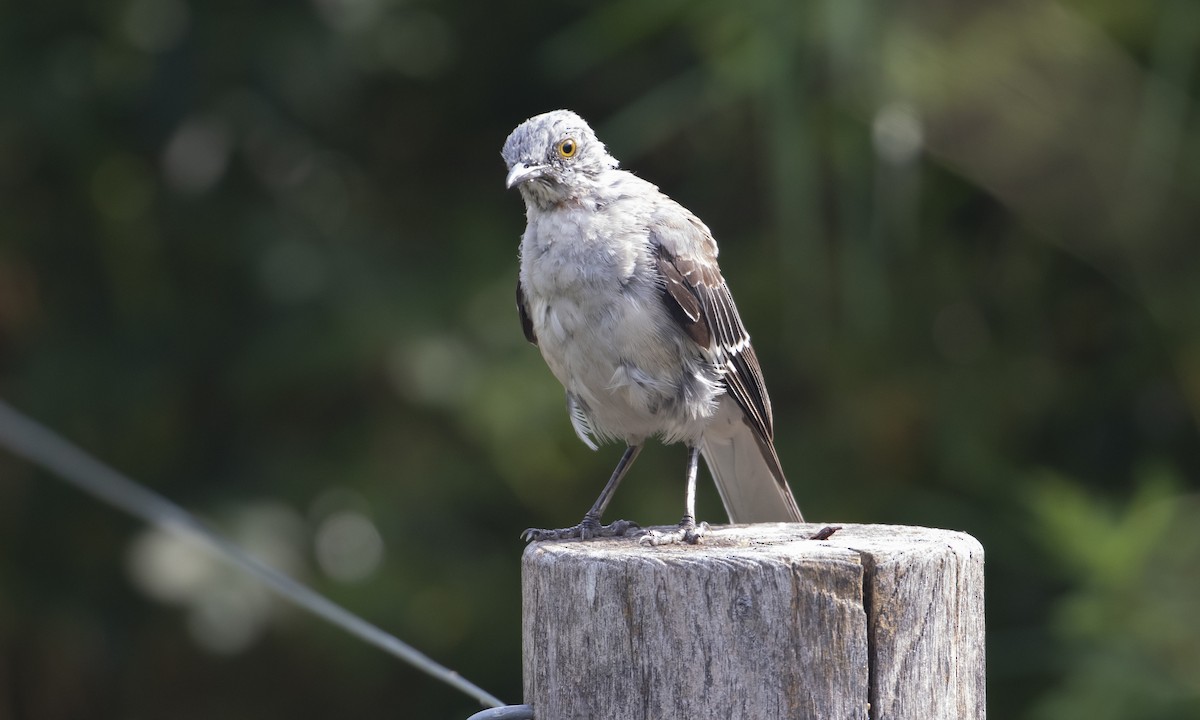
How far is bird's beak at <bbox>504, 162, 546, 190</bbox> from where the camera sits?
3426mm

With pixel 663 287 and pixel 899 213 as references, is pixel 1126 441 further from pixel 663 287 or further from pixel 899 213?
pixel 663 287

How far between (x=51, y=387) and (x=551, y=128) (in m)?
3.61

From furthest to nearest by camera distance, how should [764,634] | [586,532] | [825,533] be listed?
[586,532], [825,533], [764,634]

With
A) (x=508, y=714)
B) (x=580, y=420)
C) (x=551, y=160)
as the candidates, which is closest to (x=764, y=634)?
(x=508, y=714)

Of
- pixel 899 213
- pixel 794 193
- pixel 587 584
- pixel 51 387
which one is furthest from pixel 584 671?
pixel 51 387

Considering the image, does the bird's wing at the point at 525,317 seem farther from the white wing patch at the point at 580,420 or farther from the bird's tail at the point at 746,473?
the bird's tail at the point at 746,473

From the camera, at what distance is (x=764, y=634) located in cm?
198

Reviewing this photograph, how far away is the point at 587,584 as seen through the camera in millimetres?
2096

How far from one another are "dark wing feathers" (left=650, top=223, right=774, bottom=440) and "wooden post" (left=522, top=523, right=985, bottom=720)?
4.46 feet

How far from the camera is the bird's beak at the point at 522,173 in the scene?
3426 mm

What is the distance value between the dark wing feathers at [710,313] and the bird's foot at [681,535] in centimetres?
70

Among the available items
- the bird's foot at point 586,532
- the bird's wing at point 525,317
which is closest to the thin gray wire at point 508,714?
the bird's foot at point 586,532

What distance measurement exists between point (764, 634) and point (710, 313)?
1680 mm

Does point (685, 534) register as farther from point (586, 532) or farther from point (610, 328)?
point (610, 328)
